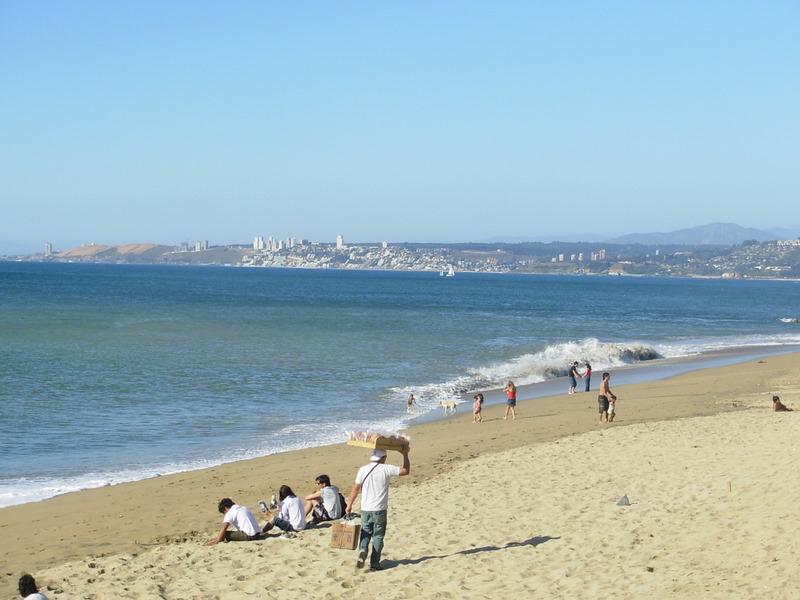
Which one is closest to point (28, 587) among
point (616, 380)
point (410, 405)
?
point (410, 405)

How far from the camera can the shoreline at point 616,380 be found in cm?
1725

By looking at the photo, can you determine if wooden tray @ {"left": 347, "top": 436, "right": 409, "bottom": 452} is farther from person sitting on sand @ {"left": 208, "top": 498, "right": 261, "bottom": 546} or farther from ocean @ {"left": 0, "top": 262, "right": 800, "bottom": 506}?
ocean @ {"left": 0, "top": 262, "right": 800, "bottom": 506}

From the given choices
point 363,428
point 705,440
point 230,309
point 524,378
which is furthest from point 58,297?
point 705,440

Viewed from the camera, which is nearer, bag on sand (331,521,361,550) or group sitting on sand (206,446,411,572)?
group sitting on sand (206,446,411,572)

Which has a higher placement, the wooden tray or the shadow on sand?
the wooden tray

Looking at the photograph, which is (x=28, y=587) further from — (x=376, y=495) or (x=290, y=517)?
(x=290, y=517)

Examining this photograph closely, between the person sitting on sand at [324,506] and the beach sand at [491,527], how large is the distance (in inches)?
20.1

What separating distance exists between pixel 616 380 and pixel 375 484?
26513 mm

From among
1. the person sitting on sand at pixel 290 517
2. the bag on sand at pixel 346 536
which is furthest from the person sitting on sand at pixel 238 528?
the bag on sand at pixel 346 536

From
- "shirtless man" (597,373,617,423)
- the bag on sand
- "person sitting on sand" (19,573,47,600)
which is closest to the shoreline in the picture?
"shirtless man" (597,373,617,423)

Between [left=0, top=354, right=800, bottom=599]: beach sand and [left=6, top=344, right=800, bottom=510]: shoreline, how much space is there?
2.38 feet

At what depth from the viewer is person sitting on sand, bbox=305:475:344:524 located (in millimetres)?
12430

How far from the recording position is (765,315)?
8750cm

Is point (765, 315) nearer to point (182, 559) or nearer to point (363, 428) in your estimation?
point (363, 428)
